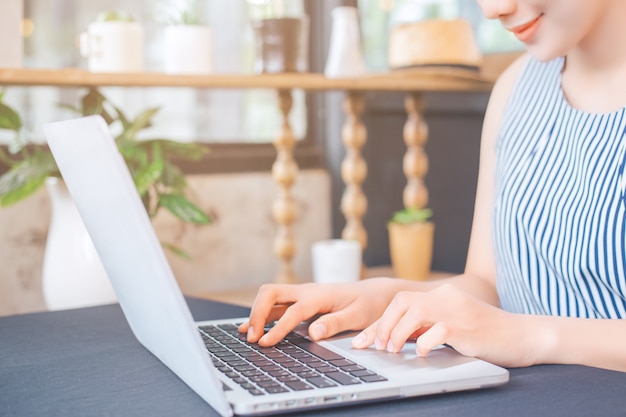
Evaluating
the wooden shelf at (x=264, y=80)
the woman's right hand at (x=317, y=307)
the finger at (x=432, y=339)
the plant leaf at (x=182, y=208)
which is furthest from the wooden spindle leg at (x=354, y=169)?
the finger at (x=432, y=339)

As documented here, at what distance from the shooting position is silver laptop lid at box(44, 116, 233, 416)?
63cm

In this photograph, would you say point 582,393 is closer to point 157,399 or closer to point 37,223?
point 157,399

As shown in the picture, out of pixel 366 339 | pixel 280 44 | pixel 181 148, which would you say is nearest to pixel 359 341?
pixel 366 339

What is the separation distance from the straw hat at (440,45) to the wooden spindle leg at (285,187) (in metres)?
0.32

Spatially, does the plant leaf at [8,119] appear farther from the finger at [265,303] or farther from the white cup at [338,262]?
the finger at [265,303]

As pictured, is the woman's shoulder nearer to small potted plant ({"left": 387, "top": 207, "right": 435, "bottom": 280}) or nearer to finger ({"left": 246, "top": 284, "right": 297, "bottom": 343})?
finger ({"left": 246, "top": 284, "right": 297, "bottom": 343})

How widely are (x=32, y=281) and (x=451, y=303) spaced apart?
1.56 m

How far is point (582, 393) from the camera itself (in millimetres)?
705

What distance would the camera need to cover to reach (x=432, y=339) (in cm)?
78

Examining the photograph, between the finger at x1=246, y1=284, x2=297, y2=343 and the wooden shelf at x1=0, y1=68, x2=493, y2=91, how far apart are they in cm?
104

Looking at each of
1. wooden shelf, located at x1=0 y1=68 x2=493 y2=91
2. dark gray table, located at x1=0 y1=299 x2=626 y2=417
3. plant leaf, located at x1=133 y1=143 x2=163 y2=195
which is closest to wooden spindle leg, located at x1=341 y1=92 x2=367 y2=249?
wooden shelf, located at x1=0 y1=68 x2=493 y2=91

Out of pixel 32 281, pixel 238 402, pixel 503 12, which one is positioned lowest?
pixel 32 281

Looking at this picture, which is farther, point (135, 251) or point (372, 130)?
point (372, 130)

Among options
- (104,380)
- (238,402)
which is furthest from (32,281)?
(238,402)
